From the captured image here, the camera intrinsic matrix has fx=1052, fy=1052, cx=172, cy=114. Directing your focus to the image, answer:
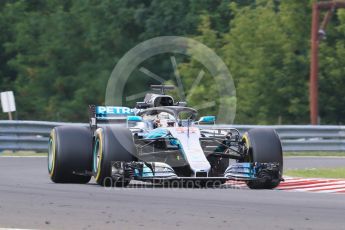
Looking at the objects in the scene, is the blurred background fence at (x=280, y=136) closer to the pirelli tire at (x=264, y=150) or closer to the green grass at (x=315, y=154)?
the green grass at (x=315, y=154)

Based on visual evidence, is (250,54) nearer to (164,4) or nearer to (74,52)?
(164,4)

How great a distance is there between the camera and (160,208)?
12586mm

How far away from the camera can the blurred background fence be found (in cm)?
2675

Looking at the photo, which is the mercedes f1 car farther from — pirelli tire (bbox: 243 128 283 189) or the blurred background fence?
the blurred background fence

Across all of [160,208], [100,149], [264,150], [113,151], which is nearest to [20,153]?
[100,149]

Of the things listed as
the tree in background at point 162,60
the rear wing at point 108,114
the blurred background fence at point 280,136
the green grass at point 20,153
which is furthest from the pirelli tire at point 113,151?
the tree in background at point 162,60

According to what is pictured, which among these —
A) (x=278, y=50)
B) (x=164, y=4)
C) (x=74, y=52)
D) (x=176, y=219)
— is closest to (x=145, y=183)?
(x=176, y=219)

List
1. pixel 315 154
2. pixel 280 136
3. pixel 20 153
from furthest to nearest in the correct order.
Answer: pixel 315 154, pixel 280 136, pixel 20 153

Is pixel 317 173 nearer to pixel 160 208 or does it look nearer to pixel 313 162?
pixel 313 162

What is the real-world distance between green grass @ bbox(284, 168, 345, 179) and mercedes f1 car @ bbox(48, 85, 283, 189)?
10.8 ft

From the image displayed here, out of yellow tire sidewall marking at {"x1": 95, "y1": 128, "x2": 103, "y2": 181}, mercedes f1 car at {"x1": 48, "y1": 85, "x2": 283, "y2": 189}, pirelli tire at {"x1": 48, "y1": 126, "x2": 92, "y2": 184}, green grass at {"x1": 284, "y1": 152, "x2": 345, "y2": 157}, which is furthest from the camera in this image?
green grass at {"x1": 284, "y1": 152, "x2": 345, "y2": 157}

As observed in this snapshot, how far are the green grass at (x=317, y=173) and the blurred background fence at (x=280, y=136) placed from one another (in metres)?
5.41

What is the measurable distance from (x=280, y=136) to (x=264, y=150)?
1207 centimetres

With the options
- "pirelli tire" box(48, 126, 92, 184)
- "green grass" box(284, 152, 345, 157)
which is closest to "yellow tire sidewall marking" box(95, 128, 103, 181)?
"pirelli tire" box(48, 126, 92, 184)
